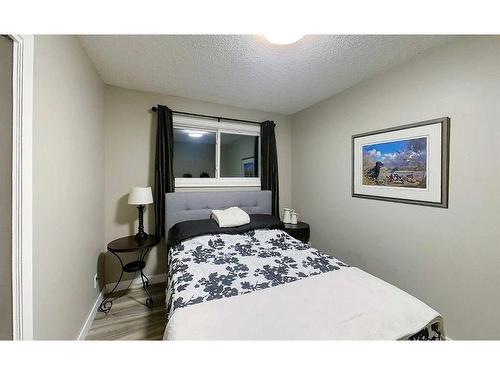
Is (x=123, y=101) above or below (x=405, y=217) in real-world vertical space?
above

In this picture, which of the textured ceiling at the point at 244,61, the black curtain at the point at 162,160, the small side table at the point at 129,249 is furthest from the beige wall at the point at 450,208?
the small side table at the point at 129,249

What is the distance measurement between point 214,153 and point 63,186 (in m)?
1.89

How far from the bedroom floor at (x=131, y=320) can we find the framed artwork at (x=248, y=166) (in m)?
2.05

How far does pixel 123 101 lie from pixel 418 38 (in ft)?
9.90

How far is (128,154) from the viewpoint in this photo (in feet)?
A: 8.14

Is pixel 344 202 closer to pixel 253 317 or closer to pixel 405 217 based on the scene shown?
pixel 405 217

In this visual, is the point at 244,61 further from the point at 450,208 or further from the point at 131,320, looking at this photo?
the point at 131,320

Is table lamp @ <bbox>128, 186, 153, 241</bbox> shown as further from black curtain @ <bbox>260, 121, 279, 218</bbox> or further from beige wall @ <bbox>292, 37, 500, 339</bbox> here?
beige wall @ <bbox>292, 37, 500, 339</bbox>

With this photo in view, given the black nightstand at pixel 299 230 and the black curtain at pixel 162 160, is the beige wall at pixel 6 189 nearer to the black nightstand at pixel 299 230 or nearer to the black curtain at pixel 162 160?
the black curtain at pixel 162 160

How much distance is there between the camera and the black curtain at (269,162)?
10.2ft

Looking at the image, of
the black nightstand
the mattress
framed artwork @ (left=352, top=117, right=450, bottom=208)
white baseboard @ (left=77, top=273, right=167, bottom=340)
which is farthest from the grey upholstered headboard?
framed artwork @ (left=352, top=117, right=450, bottom=208)

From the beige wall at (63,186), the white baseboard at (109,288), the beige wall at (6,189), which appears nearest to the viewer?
the beige wall at (6,189)
